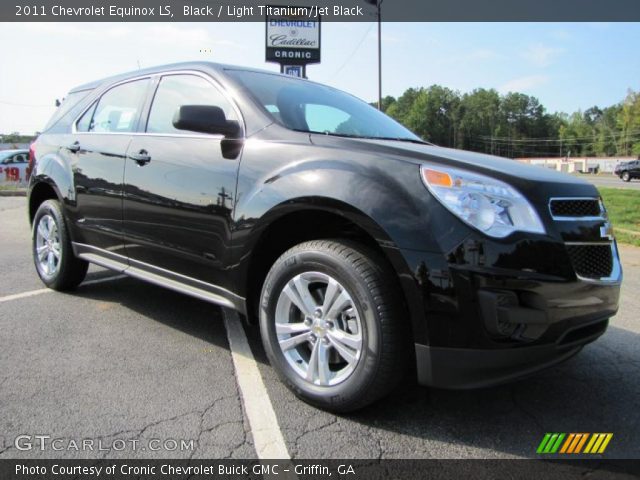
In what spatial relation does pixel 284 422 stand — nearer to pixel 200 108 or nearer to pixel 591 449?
pixel 591 449

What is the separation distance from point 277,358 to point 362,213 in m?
0.93

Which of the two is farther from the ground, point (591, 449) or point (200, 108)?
point (200, 108)

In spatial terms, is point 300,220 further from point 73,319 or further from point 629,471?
point 73,319

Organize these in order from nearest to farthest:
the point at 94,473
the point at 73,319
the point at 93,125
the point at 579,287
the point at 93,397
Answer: the point at 94,473 < the point at 579,287 < the point at 93,397 < the point at 73,319 < the point at 93,125

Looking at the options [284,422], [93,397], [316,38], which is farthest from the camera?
[316,38]

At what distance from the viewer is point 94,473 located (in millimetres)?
2010

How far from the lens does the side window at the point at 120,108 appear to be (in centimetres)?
377

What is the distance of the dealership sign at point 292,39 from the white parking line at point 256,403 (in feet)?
56.0

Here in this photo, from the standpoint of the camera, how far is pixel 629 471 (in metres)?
2.09

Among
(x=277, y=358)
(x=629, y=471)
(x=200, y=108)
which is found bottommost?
(x=629, y=471)

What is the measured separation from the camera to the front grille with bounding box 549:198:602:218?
2270 mm

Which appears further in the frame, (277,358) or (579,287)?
(277,358)

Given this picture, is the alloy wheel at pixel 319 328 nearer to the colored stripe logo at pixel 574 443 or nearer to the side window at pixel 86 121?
the colored stripe logo at pixel 574 443

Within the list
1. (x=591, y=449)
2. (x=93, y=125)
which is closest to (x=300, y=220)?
(x=591, y=449)
